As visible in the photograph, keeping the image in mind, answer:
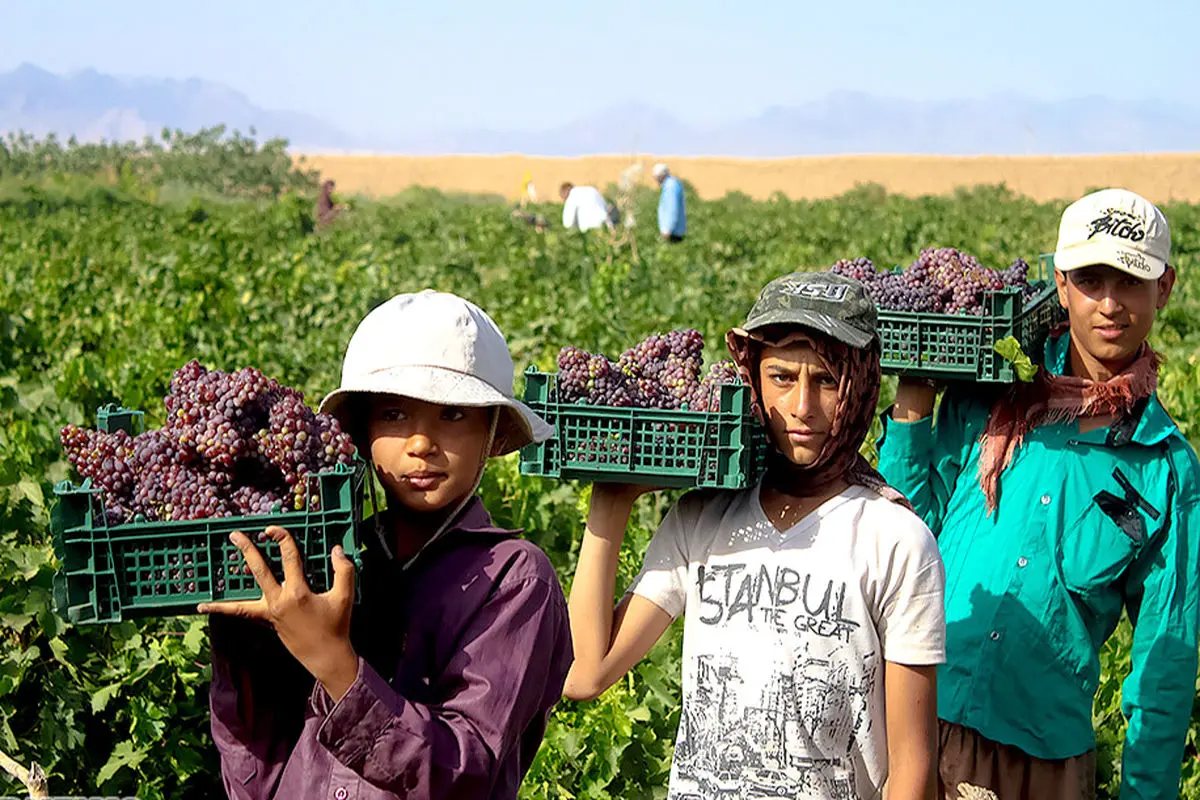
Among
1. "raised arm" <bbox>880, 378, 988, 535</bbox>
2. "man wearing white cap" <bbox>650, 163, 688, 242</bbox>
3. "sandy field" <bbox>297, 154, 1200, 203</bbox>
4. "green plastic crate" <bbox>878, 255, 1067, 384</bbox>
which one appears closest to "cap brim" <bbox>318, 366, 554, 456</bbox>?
"green plastic crate" <bbox>878, 255, 1067, 384</bbox>

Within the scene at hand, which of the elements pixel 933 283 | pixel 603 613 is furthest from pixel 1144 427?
pixel 603 613

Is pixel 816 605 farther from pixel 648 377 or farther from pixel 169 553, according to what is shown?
pixel 169 553

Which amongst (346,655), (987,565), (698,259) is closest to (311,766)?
(346,655)

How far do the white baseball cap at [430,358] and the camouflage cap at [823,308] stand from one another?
1.60 ft

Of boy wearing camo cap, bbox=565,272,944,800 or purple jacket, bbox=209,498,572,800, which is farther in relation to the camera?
boy wearing camo cap, bbox=565,272,944,800

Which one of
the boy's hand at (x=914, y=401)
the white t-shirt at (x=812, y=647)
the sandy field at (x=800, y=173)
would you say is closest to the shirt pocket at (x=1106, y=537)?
the boy's hand at (x=914, y=401)

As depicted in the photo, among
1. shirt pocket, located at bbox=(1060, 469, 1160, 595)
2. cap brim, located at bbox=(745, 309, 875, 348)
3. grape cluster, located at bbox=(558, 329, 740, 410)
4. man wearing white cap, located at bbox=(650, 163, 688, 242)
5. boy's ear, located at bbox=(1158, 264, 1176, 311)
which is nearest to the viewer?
cap brim, located at bbox=(745, 309, 875, 348)

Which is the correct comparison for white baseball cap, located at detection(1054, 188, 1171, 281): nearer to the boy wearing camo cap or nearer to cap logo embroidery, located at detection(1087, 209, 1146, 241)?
cap logo embroidery, located at detection(1087, 209, 1146, 241)

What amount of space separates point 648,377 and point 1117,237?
106 centimetres

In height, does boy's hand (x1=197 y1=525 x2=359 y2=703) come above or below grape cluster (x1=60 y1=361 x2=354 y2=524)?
below

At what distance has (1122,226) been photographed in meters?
3.05

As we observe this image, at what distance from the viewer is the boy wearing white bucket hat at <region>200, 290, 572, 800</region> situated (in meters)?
2.08

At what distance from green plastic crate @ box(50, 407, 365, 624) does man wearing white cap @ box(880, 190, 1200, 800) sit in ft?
5.11

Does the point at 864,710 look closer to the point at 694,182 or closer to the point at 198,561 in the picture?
the point at 198,561
